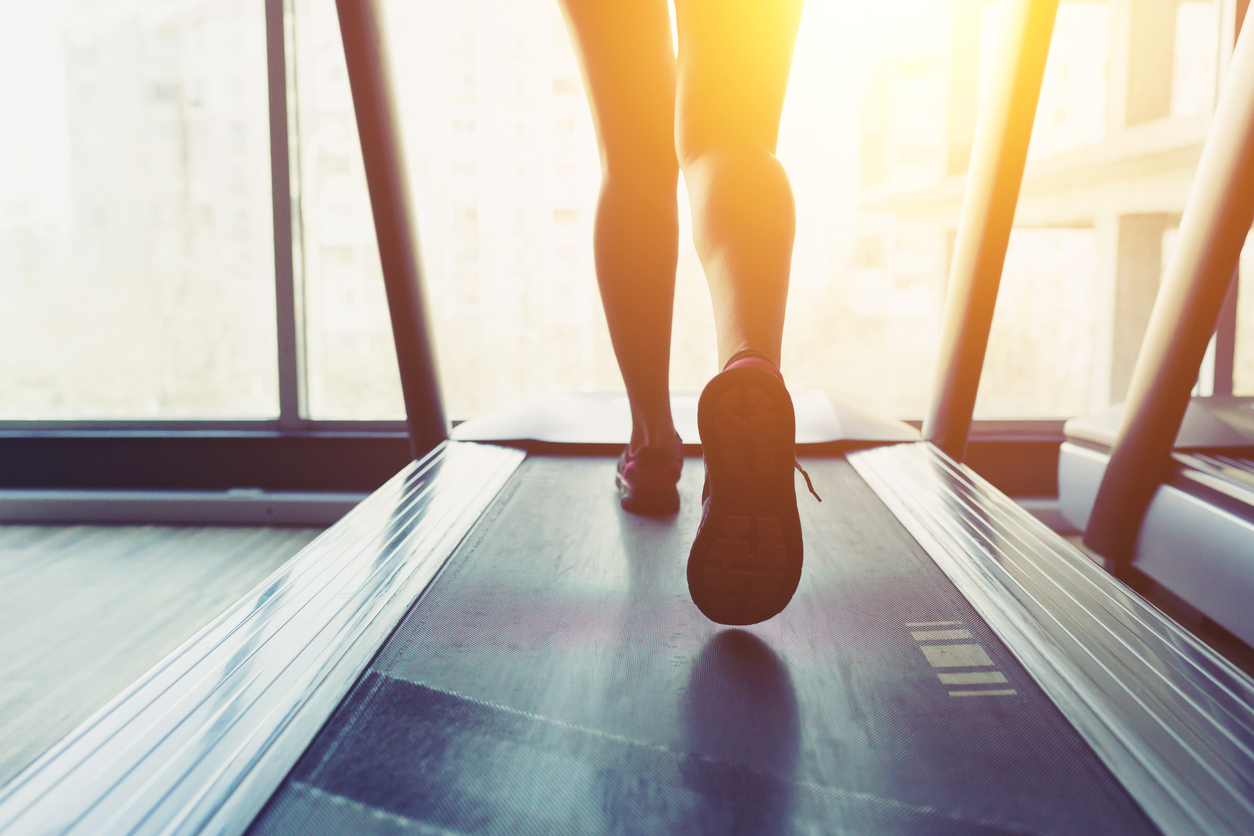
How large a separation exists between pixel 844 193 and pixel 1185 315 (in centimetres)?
96

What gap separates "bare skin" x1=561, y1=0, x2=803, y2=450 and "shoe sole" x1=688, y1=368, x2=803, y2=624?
0.23ft

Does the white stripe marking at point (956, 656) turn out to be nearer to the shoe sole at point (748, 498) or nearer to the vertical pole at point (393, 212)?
the shoe sole at point (748, 498)

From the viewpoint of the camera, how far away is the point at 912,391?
205 cm

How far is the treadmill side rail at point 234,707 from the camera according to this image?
0.45 metres

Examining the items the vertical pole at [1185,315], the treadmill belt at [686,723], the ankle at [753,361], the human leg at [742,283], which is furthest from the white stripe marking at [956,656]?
the vertical pole at [1185,315]

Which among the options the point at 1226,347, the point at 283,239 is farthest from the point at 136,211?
the point at 1226,347

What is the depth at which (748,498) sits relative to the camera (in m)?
0.60

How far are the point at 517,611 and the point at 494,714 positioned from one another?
0.19 meters

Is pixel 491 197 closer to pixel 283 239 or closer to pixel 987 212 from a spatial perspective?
pixel 283 239

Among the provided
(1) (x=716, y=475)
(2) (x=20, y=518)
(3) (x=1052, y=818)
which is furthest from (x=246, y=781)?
(2) (x=20, y=518)

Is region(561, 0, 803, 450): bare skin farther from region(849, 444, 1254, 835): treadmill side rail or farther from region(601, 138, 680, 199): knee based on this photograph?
region(849, 444, 1254, 835): treadmill side rail

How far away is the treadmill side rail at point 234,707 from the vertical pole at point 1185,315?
1.14 meters

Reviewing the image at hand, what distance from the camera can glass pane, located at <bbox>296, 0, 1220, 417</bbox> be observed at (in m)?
1.92

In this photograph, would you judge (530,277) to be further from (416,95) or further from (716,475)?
(716,475)
